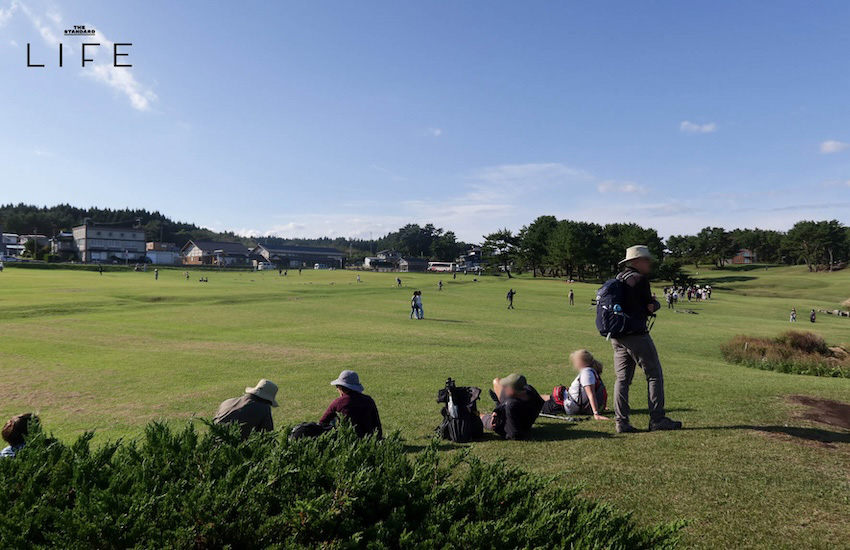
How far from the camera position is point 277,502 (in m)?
3.25

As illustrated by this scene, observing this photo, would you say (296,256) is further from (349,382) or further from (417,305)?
(349,382)

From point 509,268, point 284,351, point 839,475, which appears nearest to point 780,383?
point 839,475

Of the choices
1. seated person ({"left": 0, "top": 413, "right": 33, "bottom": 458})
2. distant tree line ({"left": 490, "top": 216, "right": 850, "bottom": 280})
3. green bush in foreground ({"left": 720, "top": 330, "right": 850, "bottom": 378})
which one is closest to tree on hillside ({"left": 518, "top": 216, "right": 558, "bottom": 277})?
distant tree line ({"left": 490, "top": 216, "right": 850, "bottom": 280})

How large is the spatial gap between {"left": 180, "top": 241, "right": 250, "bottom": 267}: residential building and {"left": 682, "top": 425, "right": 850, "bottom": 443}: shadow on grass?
134327 millimetres

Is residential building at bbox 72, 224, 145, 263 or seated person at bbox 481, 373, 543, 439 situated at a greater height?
residential building at bbox 72, 224, 145, 263

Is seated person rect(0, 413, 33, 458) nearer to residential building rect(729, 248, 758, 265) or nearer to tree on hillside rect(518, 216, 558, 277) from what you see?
tree on hillside rect(518, 216, 558, 277)

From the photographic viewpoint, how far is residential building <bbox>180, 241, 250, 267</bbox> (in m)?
130

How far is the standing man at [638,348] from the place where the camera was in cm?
687

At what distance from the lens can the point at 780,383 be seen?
36.5 feet

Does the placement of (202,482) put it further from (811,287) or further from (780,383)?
(811,287)

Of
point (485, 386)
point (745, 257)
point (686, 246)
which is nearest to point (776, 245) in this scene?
point (745, 257)

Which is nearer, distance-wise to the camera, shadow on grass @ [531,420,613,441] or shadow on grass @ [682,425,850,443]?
shadow on grass @ [682,425,850,443]

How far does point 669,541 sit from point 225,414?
5496 mm

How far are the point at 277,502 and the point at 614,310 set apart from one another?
5.16 meters
